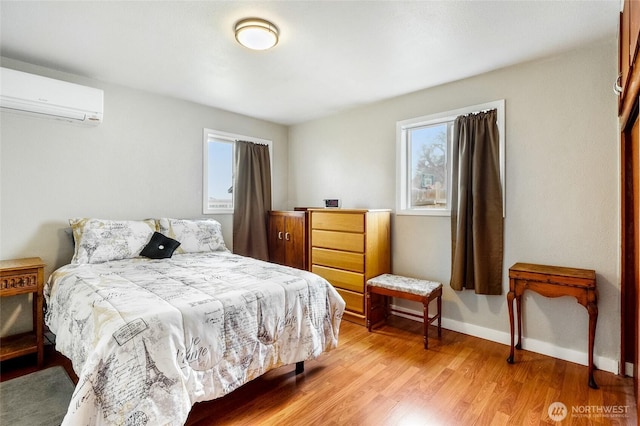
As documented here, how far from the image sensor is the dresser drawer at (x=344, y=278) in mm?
3178

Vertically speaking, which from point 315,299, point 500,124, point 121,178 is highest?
point 500,124

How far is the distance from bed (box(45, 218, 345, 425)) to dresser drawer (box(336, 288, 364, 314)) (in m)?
0.93

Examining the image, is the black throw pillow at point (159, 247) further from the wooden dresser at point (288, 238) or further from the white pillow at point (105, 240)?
the wooden dresser at point (288, 238)

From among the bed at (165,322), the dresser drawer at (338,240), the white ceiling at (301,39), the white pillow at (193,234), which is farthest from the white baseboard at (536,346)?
the white pillow at (193,234)

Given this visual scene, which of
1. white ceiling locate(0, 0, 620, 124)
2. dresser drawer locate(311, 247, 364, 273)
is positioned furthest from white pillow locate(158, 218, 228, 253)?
white ceiling locate(0, 0, 620, 124)

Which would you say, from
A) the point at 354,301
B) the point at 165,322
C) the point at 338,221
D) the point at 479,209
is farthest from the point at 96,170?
the point at 479,209

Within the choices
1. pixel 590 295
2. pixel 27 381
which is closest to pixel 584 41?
pixel 590 295

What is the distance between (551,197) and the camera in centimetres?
248

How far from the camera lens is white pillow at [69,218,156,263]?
255 cm

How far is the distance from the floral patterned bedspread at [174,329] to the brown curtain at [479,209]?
1.37 m

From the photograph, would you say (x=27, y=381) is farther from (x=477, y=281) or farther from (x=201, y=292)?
(x=477, y=281)

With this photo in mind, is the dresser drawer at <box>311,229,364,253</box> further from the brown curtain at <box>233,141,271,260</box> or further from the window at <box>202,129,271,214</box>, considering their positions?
the window at <box>202,129,271,214</box>

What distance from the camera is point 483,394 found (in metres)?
1.97

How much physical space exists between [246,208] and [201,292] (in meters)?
2.29
